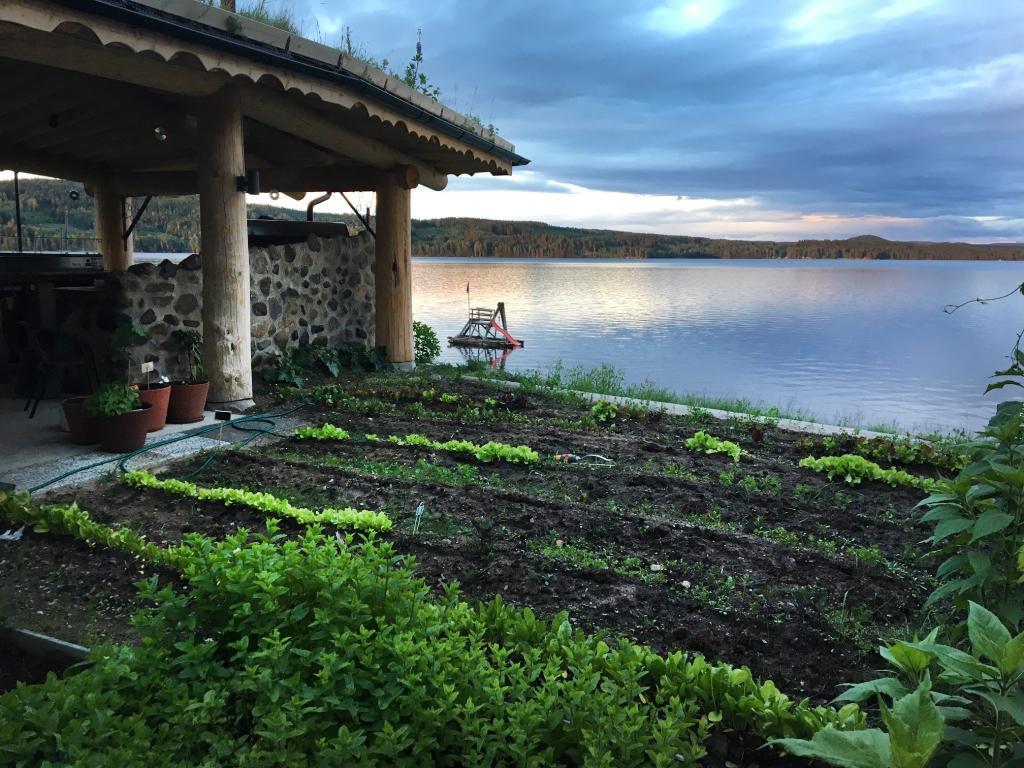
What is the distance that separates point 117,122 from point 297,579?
30.9 ft

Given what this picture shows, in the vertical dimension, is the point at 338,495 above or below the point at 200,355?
below

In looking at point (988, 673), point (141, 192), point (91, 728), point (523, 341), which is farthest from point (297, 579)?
point (523, 341)

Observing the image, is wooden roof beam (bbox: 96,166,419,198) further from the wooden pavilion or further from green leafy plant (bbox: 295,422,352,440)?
green leafy plant (bbox: 295,422,352,440)

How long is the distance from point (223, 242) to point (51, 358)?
234 centimetres

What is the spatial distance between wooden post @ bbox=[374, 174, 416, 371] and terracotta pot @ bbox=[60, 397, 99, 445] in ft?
16.6

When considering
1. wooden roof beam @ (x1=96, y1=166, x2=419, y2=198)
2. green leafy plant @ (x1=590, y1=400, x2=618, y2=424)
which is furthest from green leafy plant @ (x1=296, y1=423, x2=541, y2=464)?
wooden roof beam @ (x1=96, y1=166, x2=419, y2=198)

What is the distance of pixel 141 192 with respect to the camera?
12844 millimetres

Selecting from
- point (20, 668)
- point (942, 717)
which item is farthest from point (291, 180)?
point (942, 717)

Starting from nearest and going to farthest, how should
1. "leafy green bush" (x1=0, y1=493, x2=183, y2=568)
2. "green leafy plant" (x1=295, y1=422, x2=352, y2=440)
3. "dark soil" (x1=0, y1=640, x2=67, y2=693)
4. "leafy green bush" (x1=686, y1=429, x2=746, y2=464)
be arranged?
"dark soil" (x1=0, y1=640, x2=67, y2=693), "leafy green bush" (x1=0, y1=493, x2=183, y2=568), "leafy green bush" (x1=686, y1=429, x2=746, y2=464), "green leafy plant" (x1=295, y1=422, x2=352, y2=440)

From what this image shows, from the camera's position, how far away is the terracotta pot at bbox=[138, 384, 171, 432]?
6805mm

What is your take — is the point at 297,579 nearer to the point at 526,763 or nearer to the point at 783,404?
the point at 526,763

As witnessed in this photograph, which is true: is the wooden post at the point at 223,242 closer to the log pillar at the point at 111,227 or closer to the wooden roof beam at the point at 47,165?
the wooden roof beam at the point at 47,165

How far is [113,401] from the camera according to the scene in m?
6.22

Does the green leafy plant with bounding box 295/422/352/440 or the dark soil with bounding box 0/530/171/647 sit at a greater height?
the green leafy plant with bounding box 295/422/352/440
